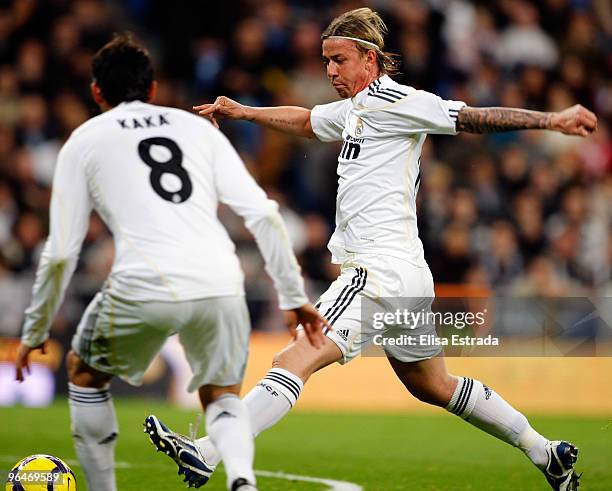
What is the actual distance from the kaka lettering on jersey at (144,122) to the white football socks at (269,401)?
1.52 meters

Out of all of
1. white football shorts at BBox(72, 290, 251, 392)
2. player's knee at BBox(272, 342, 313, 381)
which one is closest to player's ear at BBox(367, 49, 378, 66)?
player's knee at BBox(272, 342, 313, 381)

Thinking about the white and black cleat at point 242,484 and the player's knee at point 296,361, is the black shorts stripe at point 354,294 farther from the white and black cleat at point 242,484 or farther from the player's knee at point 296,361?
the white and black cleat at point 242,484

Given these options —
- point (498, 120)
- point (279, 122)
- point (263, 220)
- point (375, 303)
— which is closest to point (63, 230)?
point (263, 220)

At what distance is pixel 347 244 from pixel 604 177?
32.6ft

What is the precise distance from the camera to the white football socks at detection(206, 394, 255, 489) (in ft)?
16.1

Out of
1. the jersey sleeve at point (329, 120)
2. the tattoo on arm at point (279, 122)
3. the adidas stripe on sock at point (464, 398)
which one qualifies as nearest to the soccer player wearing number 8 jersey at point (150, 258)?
the adidas stripe on sock at point (464, 398)

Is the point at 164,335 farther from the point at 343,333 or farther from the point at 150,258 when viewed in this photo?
the point at 343,333

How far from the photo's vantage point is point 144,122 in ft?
16.5

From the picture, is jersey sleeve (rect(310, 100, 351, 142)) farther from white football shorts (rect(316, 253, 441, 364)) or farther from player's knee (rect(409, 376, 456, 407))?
player's knee (rect(409, 376, 456, 407))

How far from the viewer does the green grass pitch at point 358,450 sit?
7.27 metres

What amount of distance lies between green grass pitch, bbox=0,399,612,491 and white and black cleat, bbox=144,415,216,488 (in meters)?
1.01

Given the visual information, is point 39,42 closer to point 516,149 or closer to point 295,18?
point 295,18

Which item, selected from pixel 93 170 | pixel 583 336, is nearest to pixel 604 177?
pixel 583 336

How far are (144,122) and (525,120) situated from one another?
1948mm
